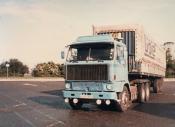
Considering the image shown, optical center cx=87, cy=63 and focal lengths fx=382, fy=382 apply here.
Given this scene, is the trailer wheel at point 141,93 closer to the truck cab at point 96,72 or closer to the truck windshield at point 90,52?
the truck cab at point 96,72

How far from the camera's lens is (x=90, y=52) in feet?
50.7

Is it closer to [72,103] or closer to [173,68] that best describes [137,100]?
[72,103]

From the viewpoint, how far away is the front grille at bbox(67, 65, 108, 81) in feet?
48.5

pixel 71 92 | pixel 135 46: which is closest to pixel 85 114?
pixel 71 92

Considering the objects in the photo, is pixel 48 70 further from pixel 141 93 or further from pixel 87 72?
pixel 87 72

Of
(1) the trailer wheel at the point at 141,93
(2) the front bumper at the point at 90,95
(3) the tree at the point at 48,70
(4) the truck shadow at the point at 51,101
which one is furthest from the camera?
(3) the tree at the point at 48,70

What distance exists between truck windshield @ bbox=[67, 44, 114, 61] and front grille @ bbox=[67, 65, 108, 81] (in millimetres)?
428

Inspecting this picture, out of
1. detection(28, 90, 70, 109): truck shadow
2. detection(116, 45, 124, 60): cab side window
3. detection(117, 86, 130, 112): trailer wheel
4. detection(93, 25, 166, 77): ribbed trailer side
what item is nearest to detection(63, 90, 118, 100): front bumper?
detection(117, 86, 130, 112): trailer wheel

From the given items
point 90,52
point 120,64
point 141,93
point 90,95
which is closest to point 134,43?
point 120,64

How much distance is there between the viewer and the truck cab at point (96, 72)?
14.8m

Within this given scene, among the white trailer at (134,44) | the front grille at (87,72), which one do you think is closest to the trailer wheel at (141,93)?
the white trailer at (134,44)

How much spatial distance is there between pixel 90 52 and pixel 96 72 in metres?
0.99

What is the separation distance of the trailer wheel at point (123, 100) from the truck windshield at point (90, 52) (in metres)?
1.69

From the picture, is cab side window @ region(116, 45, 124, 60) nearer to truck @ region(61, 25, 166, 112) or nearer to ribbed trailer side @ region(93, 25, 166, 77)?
truck @ region(61, 25, 166, 112)
